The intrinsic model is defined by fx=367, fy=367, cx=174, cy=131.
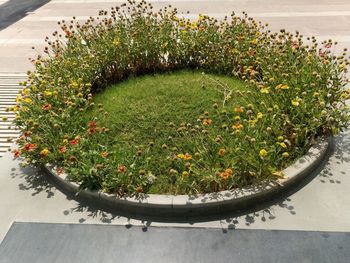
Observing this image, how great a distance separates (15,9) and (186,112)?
401 inches

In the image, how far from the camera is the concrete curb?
11.8 feet

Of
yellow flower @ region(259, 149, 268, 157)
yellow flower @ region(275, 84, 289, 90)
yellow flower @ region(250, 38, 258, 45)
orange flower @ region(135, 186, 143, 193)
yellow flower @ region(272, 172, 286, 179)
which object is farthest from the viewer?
yellow flower @ region(250, 38, 258, 45)

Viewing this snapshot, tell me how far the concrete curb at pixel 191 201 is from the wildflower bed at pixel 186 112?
0.10 metres

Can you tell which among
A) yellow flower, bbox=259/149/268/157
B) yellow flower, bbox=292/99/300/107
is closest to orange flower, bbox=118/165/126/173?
yellow flower, bbox=259/149/268/157

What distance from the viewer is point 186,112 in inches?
197

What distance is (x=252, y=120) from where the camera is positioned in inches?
158

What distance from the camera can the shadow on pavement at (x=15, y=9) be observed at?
11.1 m

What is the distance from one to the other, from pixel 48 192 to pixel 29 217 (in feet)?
1.26

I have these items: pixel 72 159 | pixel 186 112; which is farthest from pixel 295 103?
pixel 72 159

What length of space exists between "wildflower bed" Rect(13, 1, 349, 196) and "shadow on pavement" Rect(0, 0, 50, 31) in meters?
6.20

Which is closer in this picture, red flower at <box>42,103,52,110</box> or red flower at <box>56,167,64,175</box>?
red flower at <box>56,167,64,175</box>

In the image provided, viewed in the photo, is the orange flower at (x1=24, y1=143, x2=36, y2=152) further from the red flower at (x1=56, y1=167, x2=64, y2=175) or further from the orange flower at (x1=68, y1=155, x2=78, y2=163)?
the orange flower at (x1=68, y1=155, x2=78, y2=163)

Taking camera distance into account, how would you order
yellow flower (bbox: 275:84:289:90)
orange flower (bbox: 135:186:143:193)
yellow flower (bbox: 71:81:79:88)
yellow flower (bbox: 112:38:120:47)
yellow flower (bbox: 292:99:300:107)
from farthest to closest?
yellow flower (bbox: 112:38:120:47)
yellow flower (bbox: 71:81:79:88)
yellow flower (bbox: 275:84:289:90)
yellow flower (bbox: 292:99:300:107)
orange flower (bbox: 135:186:143:193)

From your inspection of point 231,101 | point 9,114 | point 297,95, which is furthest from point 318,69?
point 9,114
